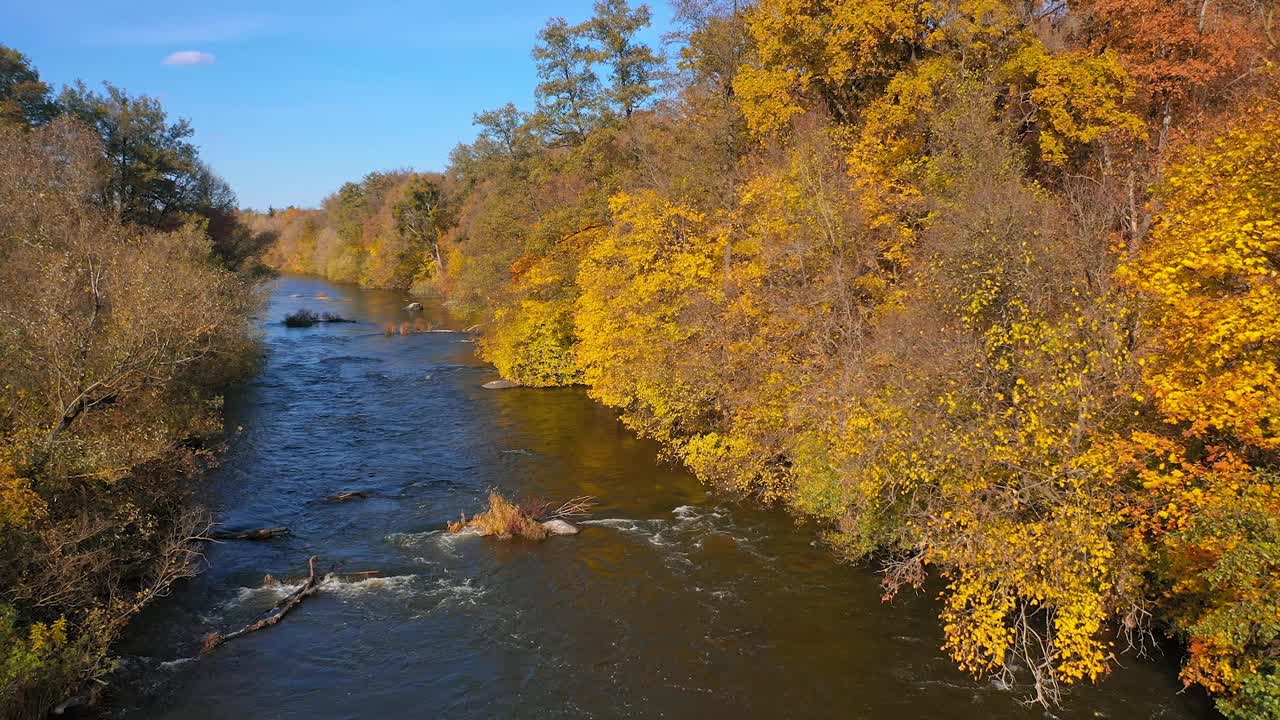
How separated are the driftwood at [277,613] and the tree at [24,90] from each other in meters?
36.2

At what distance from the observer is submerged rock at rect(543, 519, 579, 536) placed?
21.0m

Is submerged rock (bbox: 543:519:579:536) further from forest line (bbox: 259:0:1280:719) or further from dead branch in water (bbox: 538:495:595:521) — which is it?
forest line (bbox: 259:0:1280:719)

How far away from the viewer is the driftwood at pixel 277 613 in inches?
603

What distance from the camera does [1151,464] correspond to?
13719 millimetres

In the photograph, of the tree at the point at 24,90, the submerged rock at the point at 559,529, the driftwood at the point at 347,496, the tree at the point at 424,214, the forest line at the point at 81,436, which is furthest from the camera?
the tree at the point at 424,214

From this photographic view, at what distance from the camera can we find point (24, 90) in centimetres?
3966

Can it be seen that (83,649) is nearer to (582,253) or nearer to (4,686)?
(4,686)

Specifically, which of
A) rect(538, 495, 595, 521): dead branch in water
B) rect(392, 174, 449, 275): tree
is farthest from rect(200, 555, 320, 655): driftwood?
rect(392, 174, 449, 275): tree

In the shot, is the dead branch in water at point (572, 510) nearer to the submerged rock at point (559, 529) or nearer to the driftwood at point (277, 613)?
the submerged rock at point (559, 529)

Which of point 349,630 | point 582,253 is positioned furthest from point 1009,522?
point 582,253

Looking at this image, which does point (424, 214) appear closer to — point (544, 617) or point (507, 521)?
point (507, 521)

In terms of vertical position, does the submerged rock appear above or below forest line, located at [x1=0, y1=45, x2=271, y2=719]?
below

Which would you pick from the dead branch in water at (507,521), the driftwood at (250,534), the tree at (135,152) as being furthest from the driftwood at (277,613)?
the tree at (135,152)

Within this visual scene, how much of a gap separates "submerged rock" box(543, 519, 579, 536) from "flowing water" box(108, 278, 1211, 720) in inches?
13.8
